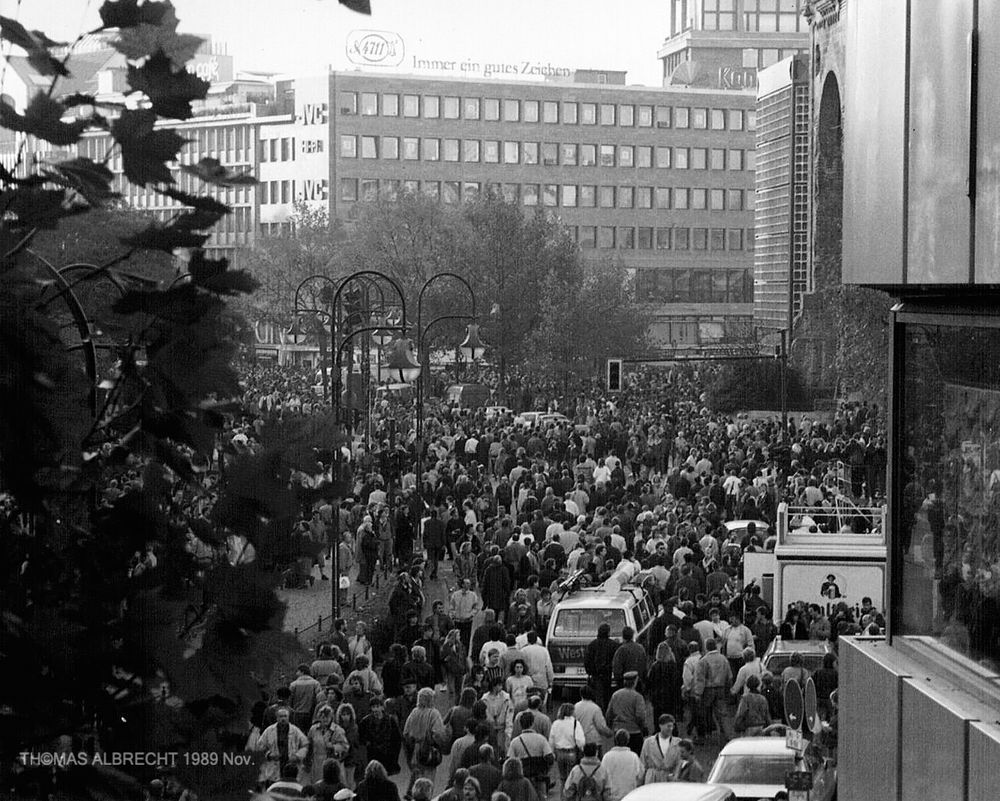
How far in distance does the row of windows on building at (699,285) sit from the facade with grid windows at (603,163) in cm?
8

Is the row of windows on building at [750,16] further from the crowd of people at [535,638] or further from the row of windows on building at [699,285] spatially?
the crowd of people at [535,638]

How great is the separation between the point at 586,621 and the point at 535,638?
2.60 metres

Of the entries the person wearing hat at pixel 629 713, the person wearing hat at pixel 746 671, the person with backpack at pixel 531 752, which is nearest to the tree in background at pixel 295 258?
the person wearing hat at pixel 746 671

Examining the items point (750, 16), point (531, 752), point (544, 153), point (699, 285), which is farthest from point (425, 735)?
point (750, 16)

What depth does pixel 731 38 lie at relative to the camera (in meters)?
179

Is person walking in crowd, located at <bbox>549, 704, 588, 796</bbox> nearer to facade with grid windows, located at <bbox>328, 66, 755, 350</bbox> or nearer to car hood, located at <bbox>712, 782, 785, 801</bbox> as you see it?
car hood, located at <bbox>712, 782, 785, 801</bbox>

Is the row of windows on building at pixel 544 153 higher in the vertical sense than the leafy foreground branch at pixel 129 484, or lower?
higher

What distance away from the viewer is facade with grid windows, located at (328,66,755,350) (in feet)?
426

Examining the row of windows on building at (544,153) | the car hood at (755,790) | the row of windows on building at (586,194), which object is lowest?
the car hood at (755,790)

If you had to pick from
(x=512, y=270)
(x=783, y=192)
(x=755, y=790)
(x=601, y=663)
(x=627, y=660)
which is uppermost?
(x=783, y=192)

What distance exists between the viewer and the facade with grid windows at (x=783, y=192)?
86.5 m

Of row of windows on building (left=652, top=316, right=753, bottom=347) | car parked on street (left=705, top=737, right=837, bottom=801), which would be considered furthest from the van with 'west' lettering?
row of windows on building (left=652, top=316, right=753, bottom=347)

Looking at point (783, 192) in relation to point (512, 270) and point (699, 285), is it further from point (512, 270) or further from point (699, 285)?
point (699, 285)

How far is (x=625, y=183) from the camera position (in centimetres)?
13788
